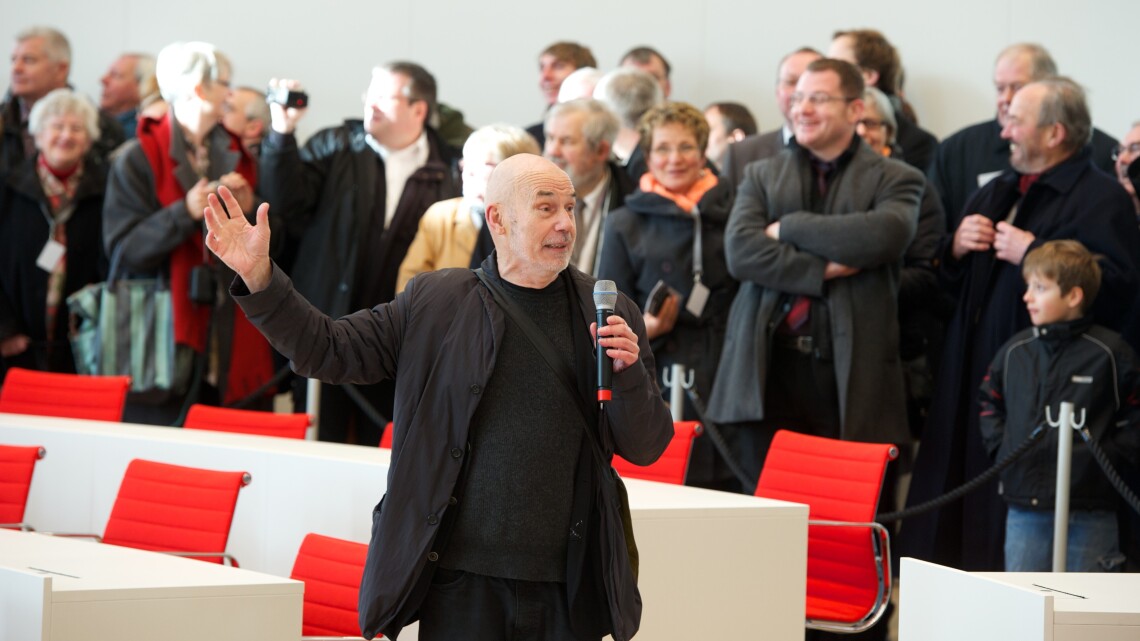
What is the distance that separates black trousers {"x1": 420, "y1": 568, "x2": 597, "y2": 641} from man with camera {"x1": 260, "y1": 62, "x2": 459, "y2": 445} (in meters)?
3.53

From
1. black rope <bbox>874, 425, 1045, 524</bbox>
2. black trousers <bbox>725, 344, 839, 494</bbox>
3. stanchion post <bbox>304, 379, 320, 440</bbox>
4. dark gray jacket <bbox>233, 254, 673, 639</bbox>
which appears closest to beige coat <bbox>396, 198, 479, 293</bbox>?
stanchion post <bbox>304, 379, 320, 440</bbox>

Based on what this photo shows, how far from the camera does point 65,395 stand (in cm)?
595

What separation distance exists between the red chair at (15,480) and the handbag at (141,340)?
1543 mm

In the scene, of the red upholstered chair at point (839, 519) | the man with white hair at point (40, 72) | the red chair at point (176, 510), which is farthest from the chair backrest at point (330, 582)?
the man with white hair at point (40, 72)

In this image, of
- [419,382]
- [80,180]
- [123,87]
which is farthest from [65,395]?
[419,382]

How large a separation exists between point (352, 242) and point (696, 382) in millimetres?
1711

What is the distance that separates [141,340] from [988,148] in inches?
146

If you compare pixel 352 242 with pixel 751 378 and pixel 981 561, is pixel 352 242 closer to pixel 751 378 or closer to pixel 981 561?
pixel 751 378

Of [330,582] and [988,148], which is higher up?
[988,148]

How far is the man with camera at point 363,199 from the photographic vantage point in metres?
6.35

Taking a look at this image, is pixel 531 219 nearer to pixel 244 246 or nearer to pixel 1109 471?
pixel 244 246

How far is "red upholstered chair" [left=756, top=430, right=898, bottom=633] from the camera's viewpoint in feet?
14.9

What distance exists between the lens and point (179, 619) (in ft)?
10.0

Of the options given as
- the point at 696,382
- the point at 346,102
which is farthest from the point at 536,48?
the point at 696,382
